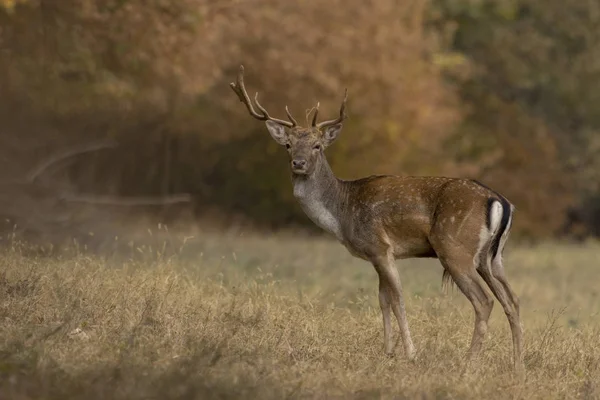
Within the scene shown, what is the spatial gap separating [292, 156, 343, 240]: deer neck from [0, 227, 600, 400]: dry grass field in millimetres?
804

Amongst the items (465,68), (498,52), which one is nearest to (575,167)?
(498,52)

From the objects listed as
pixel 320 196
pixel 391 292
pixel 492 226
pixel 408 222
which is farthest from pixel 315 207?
pixel 492 226

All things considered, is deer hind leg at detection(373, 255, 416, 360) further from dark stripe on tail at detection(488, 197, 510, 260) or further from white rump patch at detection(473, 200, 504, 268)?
dark stripe on tail at detection(488, 197, 510, 260)

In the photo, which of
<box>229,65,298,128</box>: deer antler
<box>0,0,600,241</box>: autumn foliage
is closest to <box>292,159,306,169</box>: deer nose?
<box>229,65,298,128</box>: deer antler

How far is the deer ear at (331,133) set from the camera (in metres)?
11.2

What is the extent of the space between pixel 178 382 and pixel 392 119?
2202 centimetres

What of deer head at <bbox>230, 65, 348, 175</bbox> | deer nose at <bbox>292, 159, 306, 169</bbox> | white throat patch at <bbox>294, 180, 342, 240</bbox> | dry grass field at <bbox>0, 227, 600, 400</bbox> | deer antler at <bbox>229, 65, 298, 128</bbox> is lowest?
dry grass field at <bbox>0, 227, 600, 400</bbox>

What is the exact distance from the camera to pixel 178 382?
24.6 ft

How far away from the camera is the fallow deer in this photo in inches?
398

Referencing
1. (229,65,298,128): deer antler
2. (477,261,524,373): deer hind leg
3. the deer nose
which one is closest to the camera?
(477,261,524,373): deer hind leg

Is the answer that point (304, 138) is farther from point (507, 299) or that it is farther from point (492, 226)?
point (507, 299)

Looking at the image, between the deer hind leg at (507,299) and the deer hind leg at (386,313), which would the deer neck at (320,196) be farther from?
the deer hind leg at (507,299)

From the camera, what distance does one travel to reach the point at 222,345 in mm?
8570

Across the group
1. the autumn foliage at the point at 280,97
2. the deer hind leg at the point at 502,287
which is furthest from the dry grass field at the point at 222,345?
the autumn foliage at the point at 280,97
